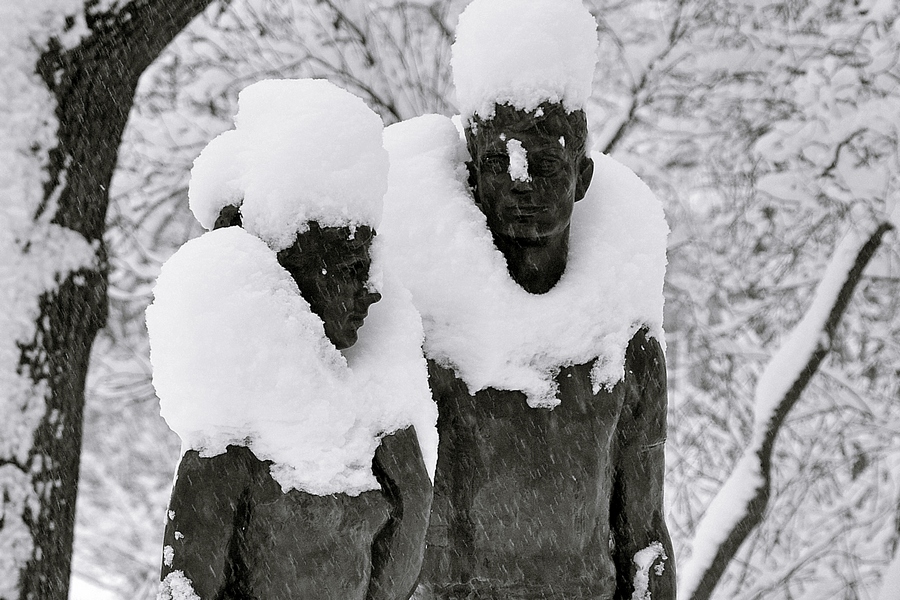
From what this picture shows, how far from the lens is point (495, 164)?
64.1 inches

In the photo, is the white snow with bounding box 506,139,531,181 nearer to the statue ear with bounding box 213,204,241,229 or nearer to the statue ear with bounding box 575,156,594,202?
the statue ear with bounding box 575,156,594,202

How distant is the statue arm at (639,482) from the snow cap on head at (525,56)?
1.61 feet

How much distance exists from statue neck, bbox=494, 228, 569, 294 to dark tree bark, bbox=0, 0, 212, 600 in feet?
5.28

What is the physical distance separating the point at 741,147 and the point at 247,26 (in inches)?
114

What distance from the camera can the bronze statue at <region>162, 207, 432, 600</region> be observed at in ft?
4.15

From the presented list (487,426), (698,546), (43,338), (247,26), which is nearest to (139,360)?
(247,26)

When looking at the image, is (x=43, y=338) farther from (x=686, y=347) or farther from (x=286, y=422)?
(x=686, y=347)

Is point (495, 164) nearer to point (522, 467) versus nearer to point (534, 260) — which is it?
point (534, 260)

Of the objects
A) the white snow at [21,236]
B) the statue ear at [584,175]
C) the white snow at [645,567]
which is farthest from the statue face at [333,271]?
the white snow at [21,236]

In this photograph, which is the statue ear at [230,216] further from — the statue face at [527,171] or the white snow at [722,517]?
the white snow at [722,517]

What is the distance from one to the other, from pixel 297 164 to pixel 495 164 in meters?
0.41

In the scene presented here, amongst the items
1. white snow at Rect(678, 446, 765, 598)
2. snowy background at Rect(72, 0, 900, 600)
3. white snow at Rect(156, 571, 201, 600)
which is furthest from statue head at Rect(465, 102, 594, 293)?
snowy background at Rect(72, 0, 900, 600)

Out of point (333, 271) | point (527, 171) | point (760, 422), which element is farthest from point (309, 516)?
point (760, 422)

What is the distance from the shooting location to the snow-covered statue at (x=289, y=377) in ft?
4.15
